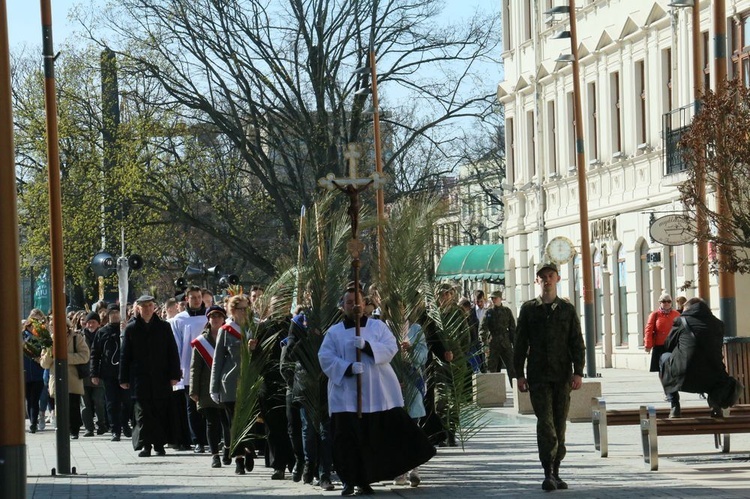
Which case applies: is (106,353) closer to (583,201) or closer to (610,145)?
(583,201)

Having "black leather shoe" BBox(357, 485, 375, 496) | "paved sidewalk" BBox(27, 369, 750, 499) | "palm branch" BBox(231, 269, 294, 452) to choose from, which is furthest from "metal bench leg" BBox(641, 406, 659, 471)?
"palm branch" BBox(231, 269, 294, 452)

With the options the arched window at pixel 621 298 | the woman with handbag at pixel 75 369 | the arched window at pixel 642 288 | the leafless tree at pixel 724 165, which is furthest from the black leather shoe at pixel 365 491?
the arched window at pixel 621 298

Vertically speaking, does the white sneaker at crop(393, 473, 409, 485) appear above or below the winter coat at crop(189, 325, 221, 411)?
below

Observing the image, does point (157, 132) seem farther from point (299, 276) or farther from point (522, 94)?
point (299, 276)

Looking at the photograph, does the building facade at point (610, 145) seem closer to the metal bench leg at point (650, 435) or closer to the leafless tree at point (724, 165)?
the leafless tree at point (724, 165)

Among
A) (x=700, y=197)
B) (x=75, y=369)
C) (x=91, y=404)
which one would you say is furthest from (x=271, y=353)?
(x=91, y=404)

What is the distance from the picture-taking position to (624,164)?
41062mm

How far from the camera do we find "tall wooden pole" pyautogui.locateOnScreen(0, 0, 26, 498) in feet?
30.0

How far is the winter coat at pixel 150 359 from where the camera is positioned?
21.1 m

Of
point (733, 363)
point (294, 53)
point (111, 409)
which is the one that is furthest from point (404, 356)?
point (294, 53)

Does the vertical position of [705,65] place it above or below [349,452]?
above

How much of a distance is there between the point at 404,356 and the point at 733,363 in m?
3.99

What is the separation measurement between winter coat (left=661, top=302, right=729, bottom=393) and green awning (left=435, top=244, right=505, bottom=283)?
41.8 meters

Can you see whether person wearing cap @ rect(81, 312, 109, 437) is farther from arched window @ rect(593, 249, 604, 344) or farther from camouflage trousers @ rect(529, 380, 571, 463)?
arched window @ rect(593, 249, 604, 344)
